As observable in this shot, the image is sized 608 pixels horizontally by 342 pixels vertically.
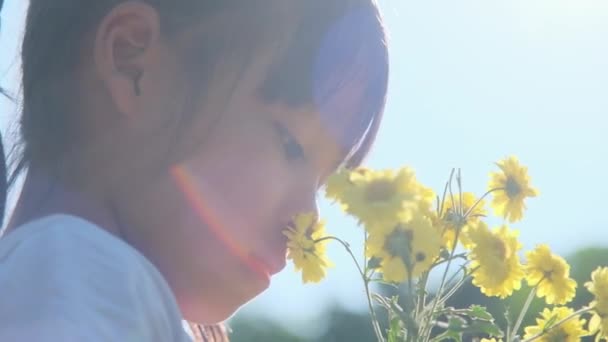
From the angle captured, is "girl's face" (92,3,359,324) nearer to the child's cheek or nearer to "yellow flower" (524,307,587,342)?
the child's cheek

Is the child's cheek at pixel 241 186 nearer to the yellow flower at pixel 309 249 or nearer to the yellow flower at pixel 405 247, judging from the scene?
the yellow flower at pixel 309 249

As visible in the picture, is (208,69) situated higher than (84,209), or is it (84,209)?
(208,69)

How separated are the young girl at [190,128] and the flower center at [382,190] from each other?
0.75ft

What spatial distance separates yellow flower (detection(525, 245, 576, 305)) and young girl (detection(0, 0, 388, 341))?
8.3 inches

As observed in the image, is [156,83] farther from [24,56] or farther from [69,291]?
[69,291]

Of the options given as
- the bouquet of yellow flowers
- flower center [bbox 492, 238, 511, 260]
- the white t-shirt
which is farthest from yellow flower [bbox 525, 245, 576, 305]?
the white t-shirt

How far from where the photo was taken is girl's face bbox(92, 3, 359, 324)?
0.81 meters

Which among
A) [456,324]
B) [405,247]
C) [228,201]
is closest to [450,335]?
[456,324]

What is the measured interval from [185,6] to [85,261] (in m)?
0.37

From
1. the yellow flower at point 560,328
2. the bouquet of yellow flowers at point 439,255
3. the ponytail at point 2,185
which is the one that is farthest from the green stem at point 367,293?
the ponytail at point 2,185

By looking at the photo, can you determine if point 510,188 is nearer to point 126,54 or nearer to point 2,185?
point 126,54

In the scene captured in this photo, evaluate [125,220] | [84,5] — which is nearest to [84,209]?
[125,220]

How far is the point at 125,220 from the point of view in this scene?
79cm

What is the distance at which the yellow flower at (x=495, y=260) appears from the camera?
29.6 inches
